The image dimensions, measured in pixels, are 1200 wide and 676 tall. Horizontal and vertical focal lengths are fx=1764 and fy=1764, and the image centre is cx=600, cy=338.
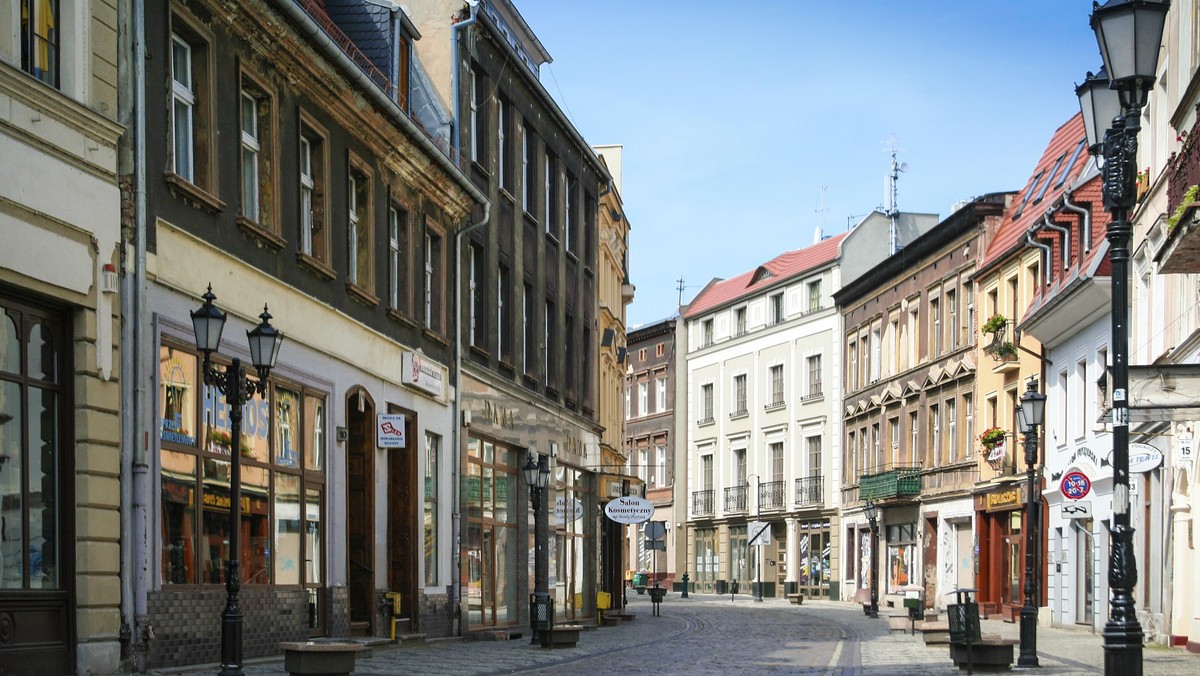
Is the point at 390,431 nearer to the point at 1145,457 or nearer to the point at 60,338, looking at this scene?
the point at 60,338

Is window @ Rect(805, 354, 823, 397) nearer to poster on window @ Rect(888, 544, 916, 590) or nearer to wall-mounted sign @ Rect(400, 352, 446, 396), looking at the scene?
poster on window @ Rect(888, 544, 916, 590)

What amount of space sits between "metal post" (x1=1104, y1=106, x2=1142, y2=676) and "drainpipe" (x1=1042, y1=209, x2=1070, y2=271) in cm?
2754

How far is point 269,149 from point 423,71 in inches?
371

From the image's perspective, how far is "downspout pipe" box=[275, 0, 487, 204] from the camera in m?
21.0

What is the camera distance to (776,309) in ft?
242

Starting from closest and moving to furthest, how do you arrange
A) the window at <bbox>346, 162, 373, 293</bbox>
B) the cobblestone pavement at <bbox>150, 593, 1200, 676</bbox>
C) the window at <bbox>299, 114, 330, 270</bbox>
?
the cobblestone pavement at <bbox>150, 593, 1200, 676</bbox>, the window at <bbox>299, 114, 330, 270</bbox>, the window at <bbox>346, 162, 373, 293</bbox>

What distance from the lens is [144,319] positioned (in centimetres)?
1714

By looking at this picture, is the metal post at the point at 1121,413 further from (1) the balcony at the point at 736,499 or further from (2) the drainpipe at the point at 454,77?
(1) the balcony at the point at 736,499

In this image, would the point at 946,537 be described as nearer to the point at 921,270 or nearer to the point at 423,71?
the point at 921,270

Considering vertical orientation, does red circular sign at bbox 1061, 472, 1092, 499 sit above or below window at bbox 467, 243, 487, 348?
below

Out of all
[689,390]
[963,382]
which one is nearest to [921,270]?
[963,382]

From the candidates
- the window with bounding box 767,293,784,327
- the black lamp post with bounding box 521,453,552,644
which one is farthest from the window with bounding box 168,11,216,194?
the window with bounding box 767,293,784,327

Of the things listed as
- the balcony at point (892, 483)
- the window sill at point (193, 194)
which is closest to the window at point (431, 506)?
the window sill at point (193, 194)

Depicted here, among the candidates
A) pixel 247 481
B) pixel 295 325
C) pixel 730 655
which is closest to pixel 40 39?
pixel 247 481
